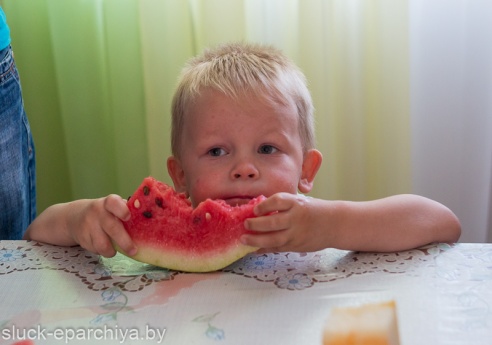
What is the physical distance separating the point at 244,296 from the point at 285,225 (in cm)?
14

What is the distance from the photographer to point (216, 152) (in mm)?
1188

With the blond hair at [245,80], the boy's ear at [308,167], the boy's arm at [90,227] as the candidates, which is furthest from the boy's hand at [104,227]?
the boy's ear at [308,167]

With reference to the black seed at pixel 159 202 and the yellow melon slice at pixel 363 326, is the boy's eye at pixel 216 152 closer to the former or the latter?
the black seed at pixel 159 202

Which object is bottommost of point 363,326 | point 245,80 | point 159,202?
point 363,326

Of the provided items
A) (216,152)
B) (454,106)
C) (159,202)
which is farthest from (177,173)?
(454,106)

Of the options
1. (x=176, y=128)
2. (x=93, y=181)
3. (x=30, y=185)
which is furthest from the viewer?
(x=93, y=181)

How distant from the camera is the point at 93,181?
209cm

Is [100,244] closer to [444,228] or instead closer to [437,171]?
[444,228]

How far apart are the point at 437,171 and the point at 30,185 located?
1184 mm

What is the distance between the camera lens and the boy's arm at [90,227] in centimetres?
100

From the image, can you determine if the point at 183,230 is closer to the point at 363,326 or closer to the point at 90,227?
the point at 90,227

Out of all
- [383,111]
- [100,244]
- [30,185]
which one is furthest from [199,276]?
[383,111]

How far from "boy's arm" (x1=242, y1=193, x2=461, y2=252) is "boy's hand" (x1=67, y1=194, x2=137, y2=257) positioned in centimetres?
19

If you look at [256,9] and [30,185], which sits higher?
[256,9]
